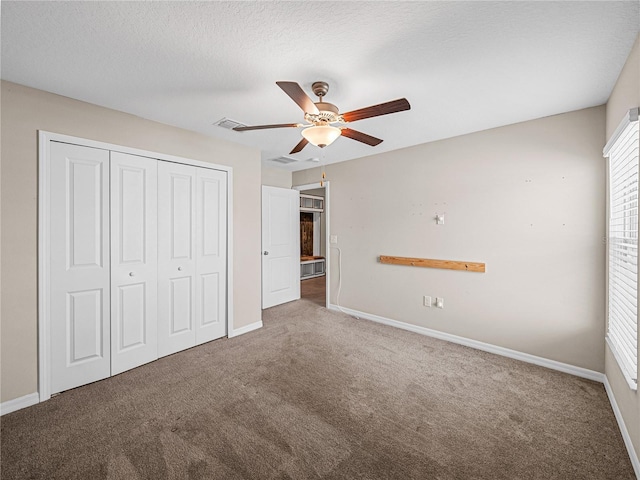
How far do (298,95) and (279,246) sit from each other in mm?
3571

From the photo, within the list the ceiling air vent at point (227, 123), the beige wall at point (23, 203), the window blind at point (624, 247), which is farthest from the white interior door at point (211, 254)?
the window blind at point (624, 247)

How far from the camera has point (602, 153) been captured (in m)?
2.51

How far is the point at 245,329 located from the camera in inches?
147

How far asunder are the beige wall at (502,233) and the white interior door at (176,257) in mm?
2368

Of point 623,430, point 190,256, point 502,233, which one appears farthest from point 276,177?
point 623,430

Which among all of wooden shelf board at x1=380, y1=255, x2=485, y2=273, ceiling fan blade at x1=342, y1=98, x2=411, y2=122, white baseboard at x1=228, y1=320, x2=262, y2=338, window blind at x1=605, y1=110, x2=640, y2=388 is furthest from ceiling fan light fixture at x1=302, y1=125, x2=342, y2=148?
white baseboard at x1=228, y1=320, x2=262, y2=338

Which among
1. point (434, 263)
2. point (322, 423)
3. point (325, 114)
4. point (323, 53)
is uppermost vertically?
point (323, 53)

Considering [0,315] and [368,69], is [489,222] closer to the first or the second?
[368,69]

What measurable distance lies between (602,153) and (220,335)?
4273mm

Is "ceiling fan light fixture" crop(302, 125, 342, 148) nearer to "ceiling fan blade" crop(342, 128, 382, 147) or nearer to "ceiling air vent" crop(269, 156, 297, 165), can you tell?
"ceiling fan blade" crop(342, 128, 382, 147)

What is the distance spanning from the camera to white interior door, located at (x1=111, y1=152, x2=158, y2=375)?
2.66m

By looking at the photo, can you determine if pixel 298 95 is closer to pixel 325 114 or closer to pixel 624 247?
pixel 325 114

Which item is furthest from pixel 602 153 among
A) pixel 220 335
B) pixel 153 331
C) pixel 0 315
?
pixel 0 315

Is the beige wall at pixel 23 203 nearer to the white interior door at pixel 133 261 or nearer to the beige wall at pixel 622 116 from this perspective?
the white interior door at pixel 133 261
